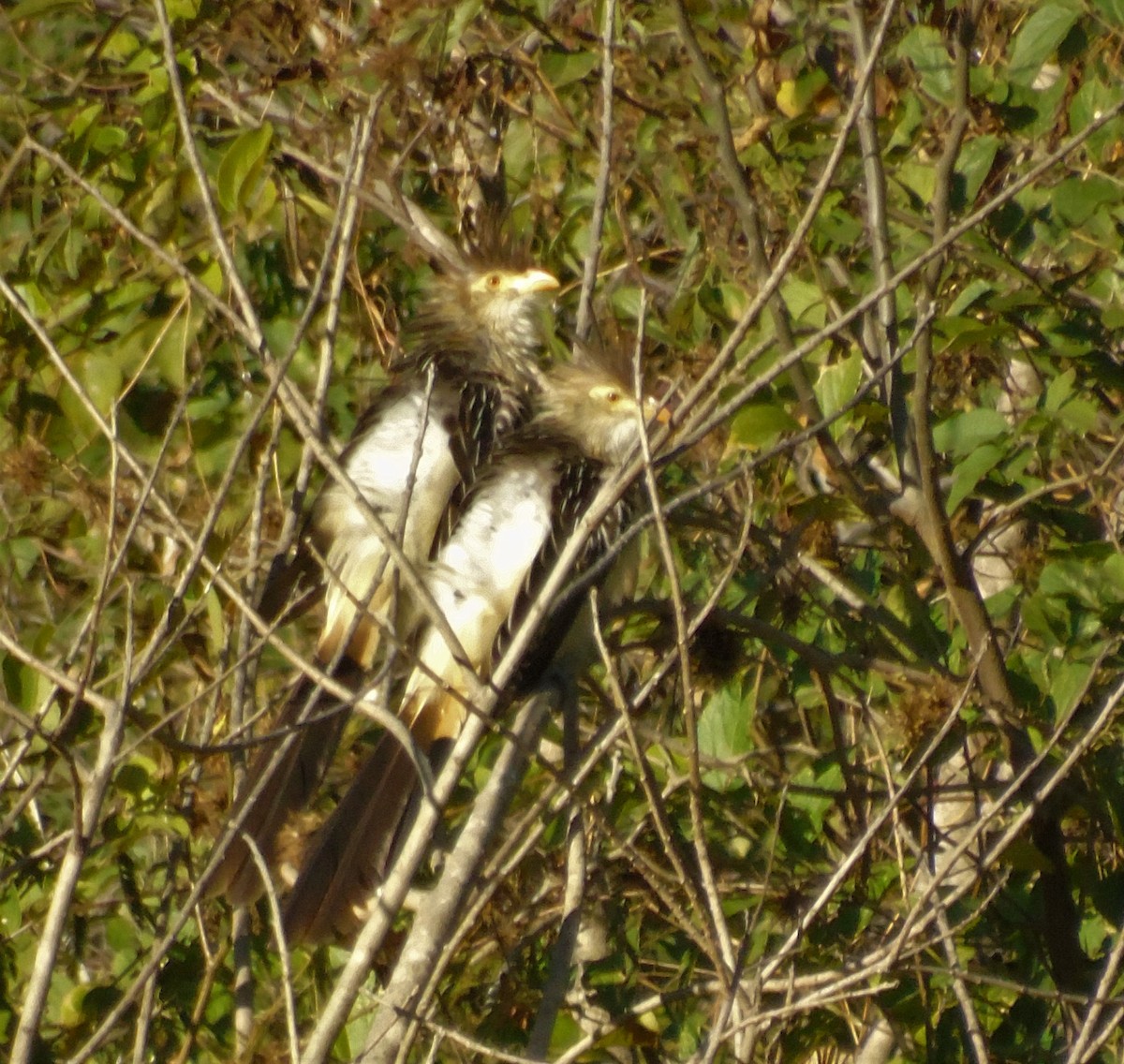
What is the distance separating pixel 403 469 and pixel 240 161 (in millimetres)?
951

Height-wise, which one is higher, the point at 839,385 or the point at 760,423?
the point at 839,385

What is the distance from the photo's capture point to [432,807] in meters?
2.50

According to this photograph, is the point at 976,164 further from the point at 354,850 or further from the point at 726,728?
the point at 354,850

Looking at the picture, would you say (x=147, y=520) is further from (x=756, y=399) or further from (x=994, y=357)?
(x=994, y=357)

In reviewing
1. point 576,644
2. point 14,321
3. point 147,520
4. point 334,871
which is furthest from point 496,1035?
point 14,321

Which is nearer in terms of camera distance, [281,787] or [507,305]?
→ [281,787]

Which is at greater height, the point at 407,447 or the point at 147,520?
the point at 407,447

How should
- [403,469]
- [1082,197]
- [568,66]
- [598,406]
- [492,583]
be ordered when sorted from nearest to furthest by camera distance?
[1082,197] → [568,66] → [492,583] → [403,469] → [598,406]

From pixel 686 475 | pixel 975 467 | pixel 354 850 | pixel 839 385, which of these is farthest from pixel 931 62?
pixel 354 850

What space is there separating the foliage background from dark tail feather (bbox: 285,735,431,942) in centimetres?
21

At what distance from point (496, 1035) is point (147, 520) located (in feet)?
4.47

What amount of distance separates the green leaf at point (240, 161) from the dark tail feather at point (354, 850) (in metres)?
1.17

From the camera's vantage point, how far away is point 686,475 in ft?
14.3

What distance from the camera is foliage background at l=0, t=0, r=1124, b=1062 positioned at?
321cm
